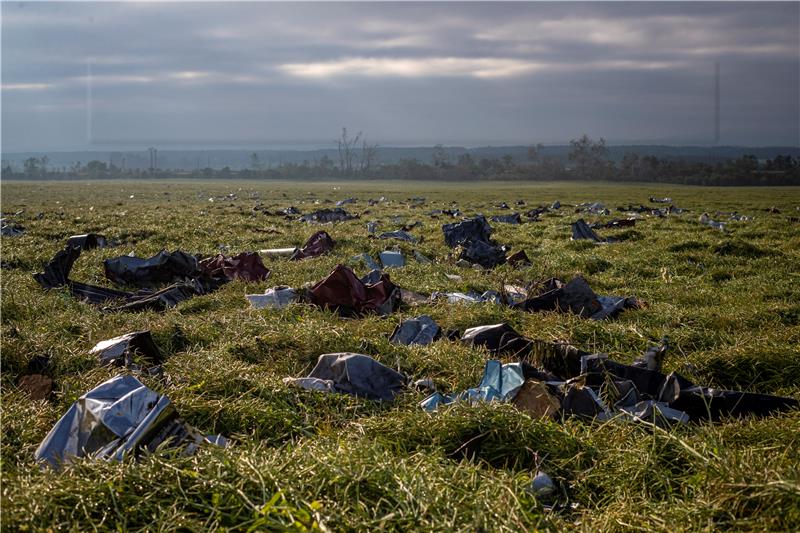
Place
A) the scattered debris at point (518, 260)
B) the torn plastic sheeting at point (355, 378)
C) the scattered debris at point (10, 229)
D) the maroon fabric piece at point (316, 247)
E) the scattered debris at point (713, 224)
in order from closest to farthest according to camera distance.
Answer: the torn plastic sheeting at point (355, 378)
the scattered debris at point (518, 260)
the maroon fabric piece at point (316, 247)
the scattered debris at point (10, 229)
the scattered debris at point (713, 224)

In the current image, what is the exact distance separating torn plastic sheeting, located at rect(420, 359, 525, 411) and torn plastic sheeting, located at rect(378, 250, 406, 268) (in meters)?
6.20

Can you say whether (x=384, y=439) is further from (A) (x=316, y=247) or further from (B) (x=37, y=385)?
(A) (x=316, y=247)

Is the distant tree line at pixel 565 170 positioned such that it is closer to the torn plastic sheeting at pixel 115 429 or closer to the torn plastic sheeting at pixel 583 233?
the torn plastic sheeting at pixel 583 233

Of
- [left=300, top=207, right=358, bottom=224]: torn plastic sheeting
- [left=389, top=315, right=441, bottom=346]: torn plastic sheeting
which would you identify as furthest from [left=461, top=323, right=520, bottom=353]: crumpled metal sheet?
[left=300, top=207, right=358, bottom=224]: torn plastic sheeting

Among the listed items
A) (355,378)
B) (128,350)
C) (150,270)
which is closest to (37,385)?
(128,350)

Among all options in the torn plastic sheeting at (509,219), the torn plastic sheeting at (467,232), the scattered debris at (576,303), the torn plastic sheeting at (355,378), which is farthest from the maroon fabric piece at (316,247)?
the torn plastic sheeting at (509,219)

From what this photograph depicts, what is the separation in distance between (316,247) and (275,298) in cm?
461

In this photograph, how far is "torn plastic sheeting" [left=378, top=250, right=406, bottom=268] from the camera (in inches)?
425

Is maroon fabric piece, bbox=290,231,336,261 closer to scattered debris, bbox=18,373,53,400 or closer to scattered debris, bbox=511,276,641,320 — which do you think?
scattered debris, bbox=511,276,641,320

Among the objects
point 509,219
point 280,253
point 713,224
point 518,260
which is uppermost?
point 509,219

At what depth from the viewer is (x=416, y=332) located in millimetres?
6000

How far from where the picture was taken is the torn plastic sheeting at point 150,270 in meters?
9.15

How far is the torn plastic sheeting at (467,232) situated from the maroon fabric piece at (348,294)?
5758mm

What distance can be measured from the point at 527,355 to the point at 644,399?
109 centimetres
